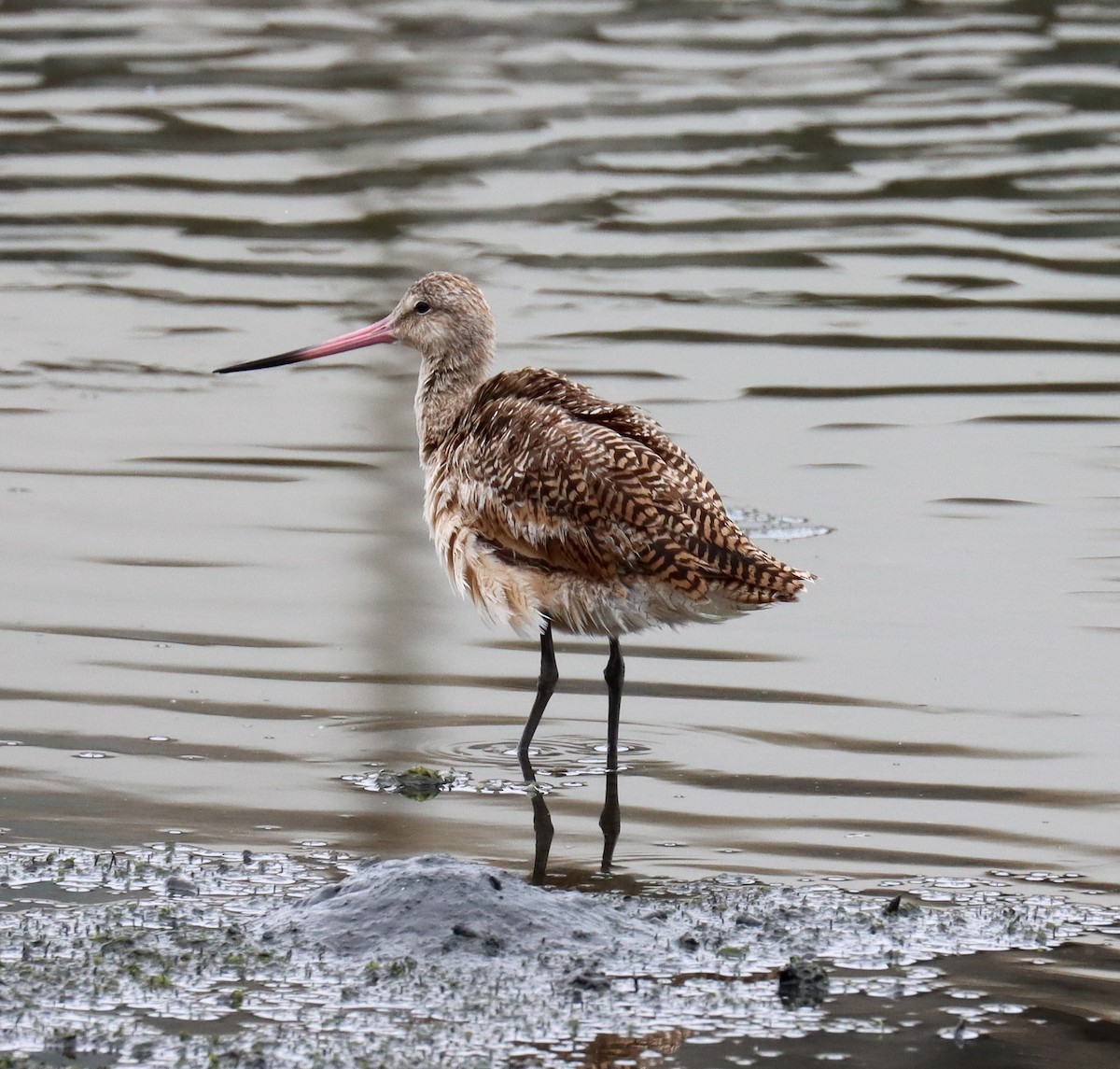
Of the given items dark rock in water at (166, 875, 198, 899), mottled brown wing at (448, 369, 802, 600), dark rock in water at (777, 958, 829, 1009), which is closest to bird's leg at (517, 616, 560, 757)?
mottled brown wing at (448, 369, 802, 600)

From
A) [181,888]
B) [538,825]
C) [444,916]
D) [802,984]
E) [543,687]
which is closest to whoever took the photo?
[802,984]

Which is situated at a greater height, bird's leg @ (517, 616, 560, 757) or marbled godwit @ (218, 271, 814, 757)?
marbled godwit @ (218, 271, 814, 757)

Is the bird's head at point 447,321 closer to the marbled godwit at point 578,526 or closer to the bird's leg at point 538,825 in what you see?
the marbled godwit at point 578,526

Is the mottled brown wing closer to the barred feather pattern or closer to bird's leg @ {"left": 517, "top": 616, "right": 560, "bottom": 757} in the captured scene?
the barred feather pattern

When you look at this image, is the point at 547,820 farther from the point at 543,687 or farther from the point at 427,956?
the point at 427,956

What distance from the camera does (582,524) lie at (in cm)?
662

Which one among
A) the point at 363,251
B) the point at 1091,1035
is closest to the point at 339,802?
the point at 1091,1035

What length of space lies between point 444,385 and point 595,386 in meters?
3.14

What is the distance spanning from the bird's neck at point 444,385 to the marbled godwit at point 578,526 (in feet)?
0.82

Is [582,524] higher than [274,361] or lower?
lower

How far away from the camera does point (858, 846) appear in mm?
6078

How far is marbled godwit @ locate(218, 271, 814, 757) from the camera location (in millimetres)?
6500

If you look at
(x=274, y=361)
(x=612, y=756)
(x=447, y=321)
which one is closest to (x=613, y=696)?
(x=612, y=756)

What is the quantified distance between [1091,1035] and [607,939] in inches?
41.1
